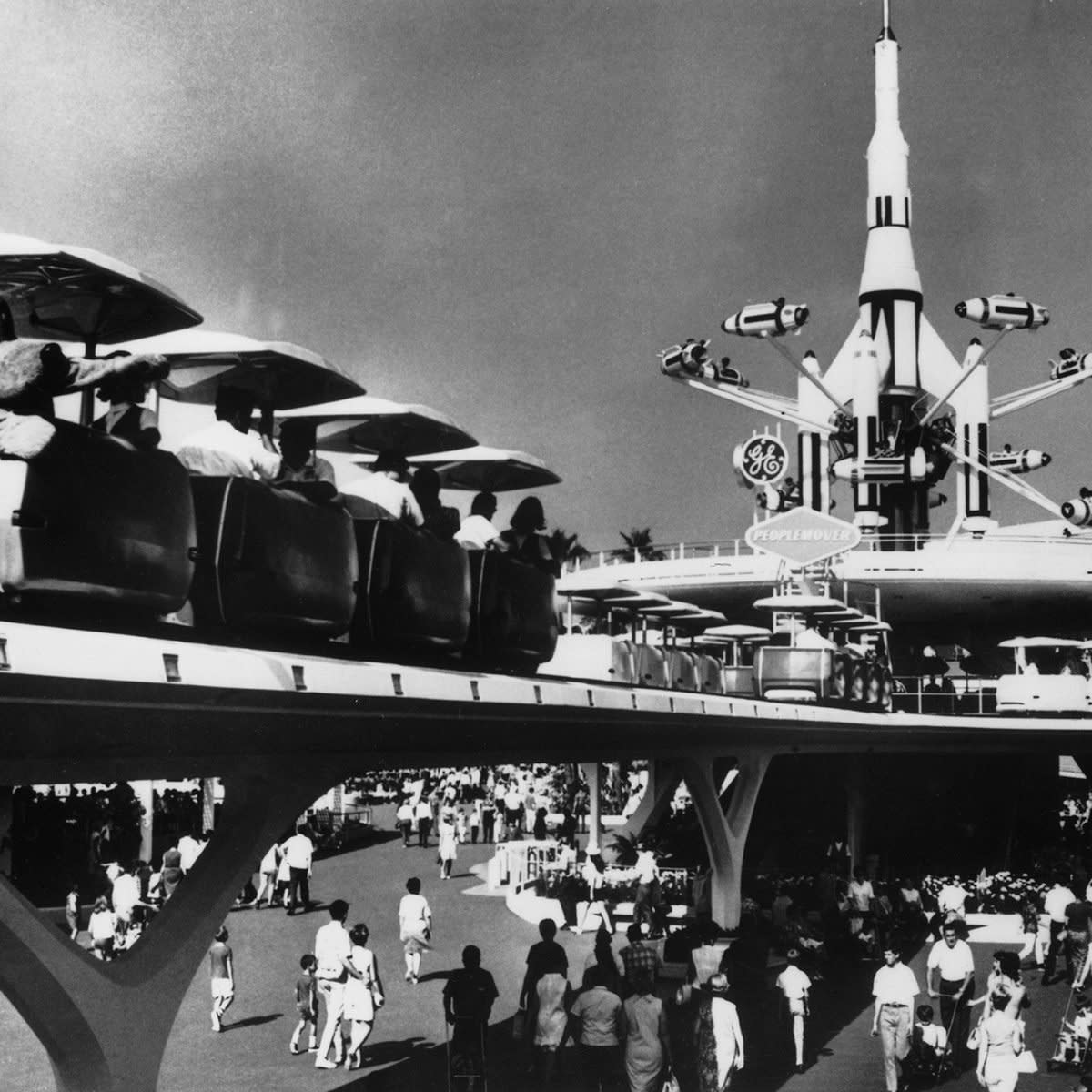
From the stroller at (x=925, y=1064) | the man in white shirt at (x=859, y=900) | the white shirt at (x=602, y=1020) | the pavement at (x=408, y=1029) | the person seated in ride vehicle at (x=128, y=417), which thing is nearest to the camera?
the person seated in ride vehicle at (x=128, y=417)

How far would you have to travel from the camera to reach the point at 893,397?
62.7 metres

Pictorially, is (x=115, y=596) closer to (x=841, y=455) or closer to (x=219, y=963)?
(x=219, y=963)

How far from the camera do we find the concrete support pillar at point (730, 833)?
21.8 meters

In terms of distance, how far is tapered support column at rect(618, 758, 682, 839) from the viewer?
33000mm

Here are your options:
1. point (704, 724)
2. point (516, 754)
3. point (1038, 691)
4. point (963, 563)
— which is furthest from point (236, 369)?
point (963, 563)

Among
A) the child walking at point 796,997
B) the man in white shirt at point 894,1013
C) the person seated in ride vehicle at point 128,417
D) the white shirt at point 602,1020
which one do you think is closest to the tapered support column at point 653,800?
the child walking at point 796,997

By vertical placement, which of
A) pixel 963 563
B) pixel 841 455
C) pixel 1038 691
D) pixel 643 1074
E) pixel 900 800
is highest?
pixel 841 455

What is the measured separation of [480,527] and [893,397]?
178 ft

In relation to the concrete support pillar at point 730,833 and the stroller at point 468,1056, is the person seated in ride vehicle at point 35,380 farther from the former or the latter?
the concrete support pillar at point 730,833

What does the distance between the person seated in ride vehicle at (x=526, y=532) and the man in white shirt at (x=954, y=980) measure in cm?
711

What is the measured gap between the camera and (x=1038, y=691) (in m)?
33.9

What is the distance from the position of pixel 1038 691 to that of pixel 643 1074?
24831 mm

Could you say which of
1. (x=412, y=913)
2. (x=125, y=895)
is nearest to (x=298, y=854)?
(x=125, y=895)

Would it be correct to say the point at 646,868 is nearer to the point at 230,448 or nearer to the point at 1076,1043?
the point at 1076,1043
